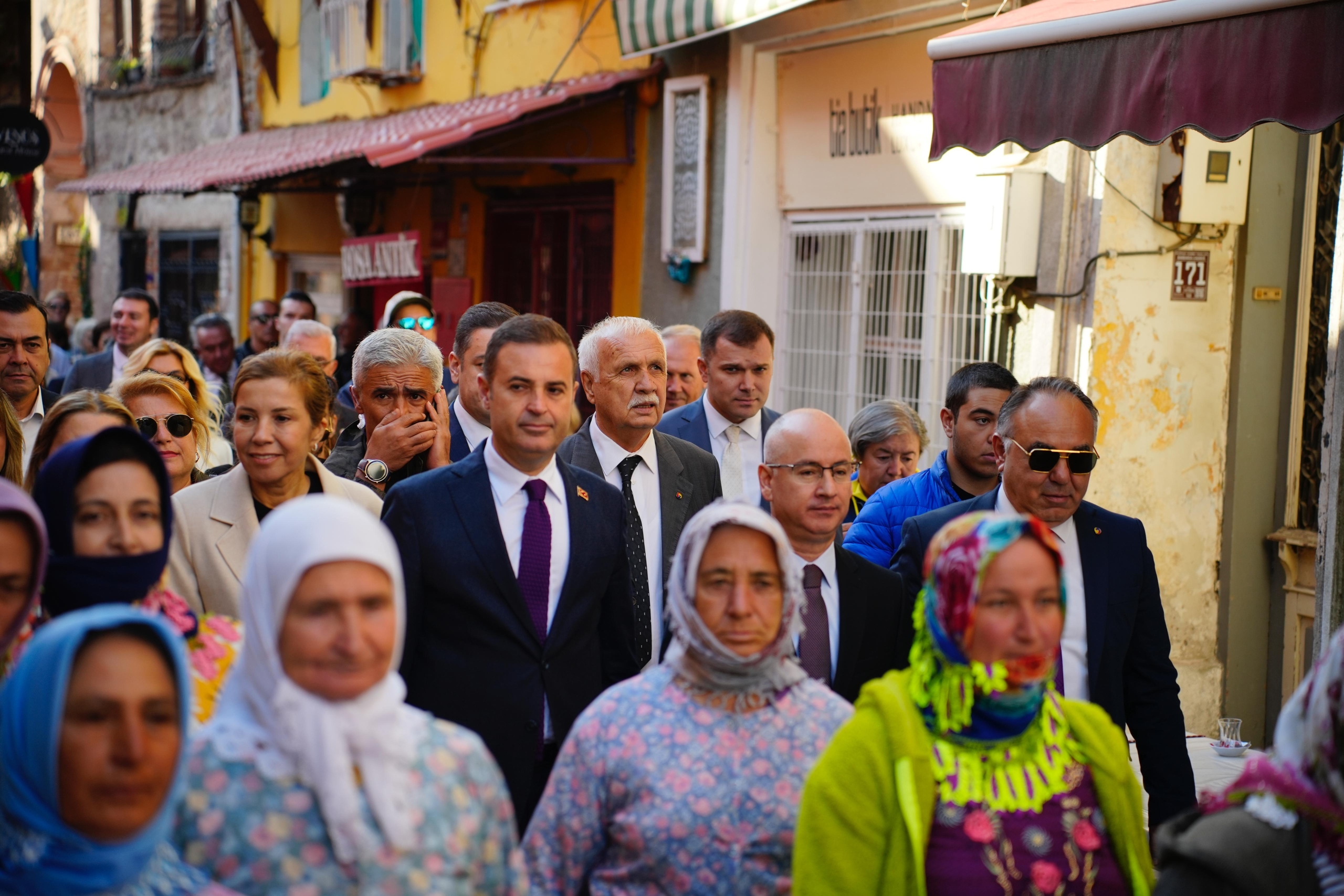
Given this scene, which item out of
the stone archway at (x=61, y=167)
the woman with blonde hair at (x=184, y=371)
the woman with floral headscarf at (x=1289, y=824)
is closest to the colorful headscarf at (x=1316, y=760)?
the woman with floral headscarf at (x=1289, y=824)

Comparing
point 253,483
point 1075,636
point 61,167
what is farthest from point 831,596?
point 61,167

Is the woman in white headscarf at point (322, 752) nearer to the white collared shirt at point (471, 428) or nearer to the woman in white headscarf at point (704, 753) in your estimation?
the woman in white headscarf at point (704, 753)

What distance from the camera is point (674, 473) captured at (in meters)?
4.79

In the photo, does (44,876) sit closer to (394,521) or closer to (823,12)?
(394,521)

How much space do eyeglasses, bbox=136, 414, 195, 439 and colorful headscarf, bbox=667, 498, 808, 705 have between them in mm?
2578

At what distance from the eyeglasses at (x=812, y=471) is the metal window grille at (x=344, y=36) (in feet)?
38.8

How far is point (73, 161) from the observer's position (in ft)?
79.6

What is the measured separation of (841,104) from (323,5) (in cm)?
857

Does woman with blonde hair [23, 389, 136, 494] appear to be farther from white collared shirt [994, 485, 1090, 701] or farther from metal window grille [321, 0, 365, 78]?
metal window grille [321, 0, 365, 78]

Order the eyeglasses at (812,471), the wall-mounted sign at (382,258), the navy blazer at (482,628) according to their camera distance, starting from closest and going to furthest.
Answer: the navy blazer at (482,628)
the eyeglasses at (812,471)
the wall-mounted sign at (382,258)

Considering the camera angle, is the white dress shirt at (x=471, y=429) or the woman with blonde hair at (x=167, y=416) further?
the white dress shirt at (x=471, y=429)

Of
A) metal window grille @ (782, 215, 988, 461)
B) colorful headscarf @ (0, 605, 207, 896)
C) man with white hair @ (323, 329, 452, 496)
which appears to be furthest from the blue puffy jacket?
colorful headscarf @ (0, 605, 207, 896)

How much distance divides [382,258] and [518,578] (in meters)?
11.0

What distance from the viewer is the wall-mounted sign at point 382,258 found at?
13.8m
